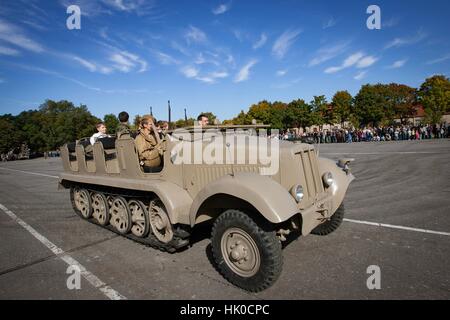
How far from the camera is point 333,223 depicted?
4.91 m

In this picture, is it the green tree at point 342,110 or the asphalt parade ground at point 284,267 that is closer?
the asphalt parade ground at point 284,267

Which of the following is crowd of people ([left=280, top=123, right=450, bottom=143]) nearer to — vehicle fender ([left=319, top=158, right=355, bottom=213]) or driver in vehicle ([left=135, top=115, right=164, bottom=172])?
vehicle fender ([left=319, top=158, right=355, bottom=213])

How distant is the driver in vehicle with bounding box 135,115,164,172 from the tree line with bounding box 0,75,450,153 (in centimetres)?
5130

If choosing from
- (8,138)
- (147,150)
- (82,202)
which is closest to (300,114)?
(82,202)

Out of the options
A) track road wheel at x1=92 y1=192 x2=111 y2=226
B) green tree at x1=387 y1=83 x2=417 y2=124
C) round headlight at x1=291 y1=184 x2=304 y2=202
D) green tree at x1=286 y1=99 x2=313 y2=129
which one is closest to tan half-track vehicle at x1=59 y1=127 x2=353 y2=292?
round headlight at x1=291 y1=184 x2=304 y2=202

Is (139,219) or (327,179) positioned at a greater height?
(327,179)

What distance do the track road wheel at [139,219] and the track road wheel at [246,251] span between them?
1602 millimetres

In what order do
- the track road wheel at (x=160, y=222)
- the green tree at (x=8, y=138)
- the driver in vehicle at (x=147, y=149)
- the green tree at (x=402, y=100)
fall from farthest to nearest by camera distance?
the green tree at (x=402, y=100), the green tree at (x=8, y=138), the driver in vehicle at (x=147, y=149), the track road wheel at (x=160, y=222)

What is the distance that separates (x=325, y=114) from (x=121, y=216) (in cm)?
6698

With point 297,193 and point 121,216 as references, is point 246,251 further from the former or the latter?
point 121,216

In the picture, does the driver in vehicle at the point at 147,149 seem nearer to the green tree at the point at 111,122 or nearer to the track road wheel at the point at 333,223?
the track road wheel at the point at 333,223

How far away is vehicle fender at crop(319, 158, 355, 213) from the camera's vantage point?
430 centimetres

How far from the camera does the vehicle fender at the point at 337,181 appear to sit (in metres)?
4.30

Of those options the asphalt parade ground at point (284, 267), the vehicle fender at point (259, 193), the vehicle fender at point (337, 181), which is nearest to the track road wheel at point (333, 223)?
the asphalt parade ground at point (284, 267)
